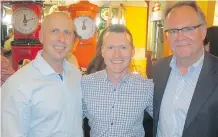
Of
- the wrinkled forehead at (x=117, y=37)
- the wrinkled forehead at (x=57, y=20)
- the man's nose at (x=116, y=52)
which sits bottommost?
the man's nose at (x=116, y=52)

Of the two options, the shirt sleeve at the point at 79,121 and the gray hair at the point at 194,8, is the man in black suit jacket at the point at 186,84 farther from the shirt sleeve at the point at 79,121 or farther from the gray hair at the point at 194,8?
the shirt sleeve at the point at 79,121

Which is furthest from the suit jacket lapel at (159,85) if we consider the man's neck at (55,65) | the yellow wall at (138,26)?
the yellow wall at (138,26)

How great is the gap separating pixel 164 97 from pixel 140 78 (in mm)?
246

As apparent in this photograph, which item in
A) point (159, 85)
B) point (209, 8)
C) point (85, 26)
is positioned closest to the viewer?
point (159, 85)

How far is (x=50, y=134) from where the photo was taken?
1.90m

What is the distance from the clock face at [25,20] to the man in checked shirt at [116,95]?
2.17 meters

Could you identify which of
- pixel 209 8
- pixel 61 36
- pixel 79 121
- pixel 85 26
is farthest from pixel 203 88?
pixel 209 8

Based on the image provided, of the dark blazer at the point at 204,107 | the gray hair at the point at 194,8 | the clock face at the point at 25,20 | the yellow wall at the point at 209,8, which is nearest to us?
the dark blazer at the point at 204,107

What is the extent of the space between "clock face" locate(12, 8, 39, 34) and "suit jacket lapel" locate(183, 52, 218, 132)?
2758 mm

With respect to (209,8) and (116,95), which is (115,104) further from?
(209,8)

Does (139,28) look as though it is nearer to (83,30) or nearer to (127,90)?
(83,30)

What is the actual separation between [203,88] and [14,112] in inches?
52.7

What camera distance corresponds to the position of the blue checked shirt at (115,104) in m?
2.03

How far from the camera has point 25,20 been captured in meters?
3.95
